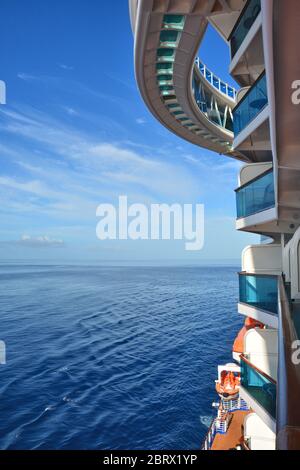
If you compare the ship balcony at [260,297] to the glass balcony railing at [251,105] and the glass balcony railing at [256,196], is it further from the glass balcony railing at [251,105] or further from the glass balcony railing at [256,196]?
the glass balcony railing at [251,105]

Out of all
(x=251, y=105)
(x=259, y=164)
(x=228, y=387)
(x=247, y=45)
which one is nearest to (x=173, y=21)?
(x=247, y=45)

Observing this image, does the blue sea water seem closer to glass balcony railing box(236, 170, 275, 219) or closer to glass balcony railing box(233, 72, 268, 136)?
glass balcony railing box(236, 170, 275, 219)

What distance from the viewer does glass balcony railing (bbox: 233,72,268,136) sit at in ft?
23.4

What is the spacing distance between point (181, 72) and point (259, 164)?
5.70 meters

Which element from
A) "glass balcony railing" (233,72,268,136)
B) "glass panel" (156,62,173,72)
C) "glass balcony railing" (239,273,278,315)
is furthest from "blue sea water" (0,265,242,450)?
"glass panel" (156,62,173,72)

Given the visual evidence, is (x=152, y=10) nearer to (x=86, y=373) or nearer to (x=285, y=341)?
(x=285, y=341)

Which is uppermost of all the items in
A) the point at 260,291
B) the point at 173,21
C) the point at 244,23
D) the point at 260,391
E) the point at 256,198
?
the point at 173,21

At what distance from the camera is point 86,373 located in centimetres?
2186

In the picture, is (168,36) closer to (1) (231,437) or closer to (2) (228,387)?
(1) (231,437)

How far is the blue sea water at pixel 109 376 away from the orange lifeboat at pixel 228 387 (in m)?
1.97

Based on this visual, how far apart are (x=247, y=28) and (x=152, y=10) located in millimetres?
2509

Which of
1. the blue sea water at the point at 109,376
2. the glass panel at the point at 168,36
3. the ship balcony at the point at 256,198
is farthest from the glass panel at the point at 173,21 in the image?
the blue sea water at the point at 109,376

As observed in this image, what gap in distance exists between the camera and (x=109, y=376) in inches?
845

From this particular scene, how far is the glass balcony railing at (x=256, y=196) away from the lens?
24.8ft
